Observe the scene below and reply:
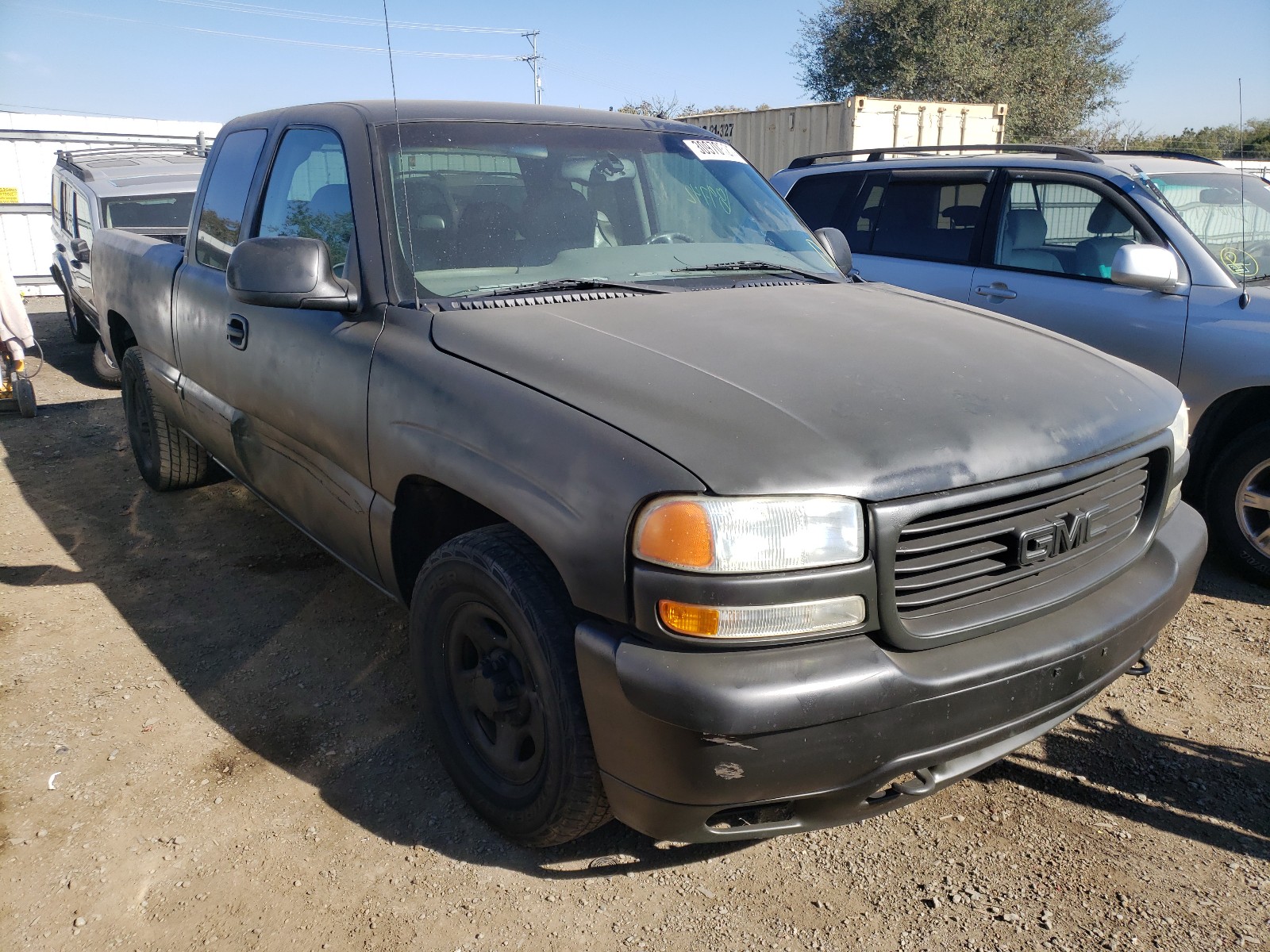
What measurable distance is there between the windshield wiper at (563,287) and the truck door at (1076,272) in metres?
2.66

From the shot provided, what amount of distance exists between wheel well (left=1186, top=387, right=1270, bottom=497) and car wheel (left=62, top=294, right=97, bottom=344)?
9.71m

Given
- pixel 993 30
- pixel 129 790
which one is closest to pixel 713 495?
pixel 129 790

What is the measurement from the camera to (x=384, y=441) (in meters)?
2.64

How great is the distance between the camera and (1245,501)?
163 inches

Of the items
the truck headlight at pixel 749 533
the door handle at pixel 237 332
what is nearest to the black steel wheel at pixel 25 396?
the door handle at pixel 237 332

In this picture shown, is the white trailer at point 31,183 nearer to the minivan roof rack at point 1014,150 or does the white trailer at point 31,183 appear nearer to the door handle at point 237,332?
the minivan roof rack at point 1014,150

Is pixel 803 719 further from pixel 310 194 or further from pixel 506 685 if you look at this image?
pixel 310 194

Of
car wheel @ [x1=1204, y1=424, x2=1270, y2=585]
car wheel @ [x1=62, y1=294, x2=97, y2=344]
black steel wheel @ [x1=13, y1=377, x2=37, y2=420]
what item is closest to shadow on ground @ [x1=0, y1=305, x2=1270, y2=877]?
car wheel @ [x1=1204, y1=424, x2=1270, y2=585]

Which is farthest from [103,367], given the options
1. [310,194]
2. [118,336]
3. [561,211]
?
[561,211]

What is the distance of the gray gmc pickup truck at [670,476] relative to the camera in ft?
6.23

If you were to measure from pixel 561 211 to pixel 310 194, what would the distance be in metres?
0.92

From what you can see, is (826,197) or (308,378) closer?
(308,378)

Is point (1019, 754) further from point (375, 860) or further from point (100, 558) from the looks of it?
point (100, 558)

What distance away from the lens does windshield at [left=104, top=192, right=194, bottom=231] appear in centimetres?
816
